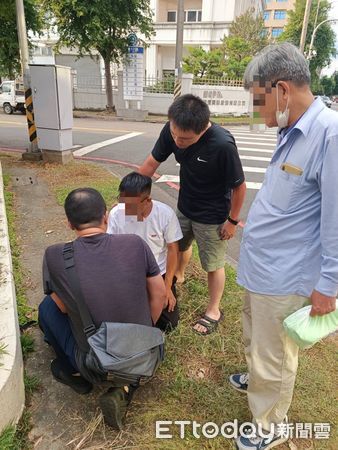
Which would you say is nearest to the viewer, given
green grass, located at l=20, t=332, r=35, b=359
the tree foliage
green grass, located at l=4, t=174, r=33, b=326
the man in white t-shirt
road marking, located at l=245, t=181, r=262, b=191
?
the man in white t-shirt

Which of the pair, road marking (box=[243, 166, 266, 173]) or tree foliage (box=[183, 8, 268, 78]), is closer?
road marking (box=[243, 166, 266, 173])

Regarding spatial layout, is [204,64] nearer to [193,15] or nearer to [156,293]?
[193,15]

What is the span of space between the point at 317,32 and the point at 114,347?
1688 inches

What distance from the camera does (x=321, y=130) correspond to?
1.47 meters

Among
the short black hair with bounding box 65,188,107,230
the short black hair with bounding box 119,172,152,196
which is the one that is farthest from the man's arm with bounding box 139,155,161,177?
the short black hair with bounding box 65,188,107,230

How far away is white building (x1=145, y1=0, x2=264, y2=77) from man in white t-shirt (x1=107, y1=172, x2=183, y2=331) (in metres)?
26.4

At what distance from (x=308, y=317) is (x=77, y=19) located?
19.0 m

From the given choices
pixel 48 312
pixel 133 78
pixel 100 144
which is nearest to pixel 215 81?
pixel 133 78

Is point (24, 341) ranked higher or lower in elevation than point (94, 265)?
lower

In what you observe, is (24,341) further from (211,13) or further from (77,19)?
(211,13)

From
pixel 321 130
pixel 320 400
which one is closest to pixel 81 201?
pixel 321 130

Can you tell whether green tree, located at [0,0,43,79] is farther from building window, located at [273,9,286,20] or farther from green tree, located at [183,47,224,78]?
building window, located at [273,9,286,20]

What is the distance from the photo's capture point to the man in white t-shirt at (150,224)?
2377 mm

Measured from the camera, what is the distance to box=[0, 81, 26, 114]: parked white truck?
18875 mm
